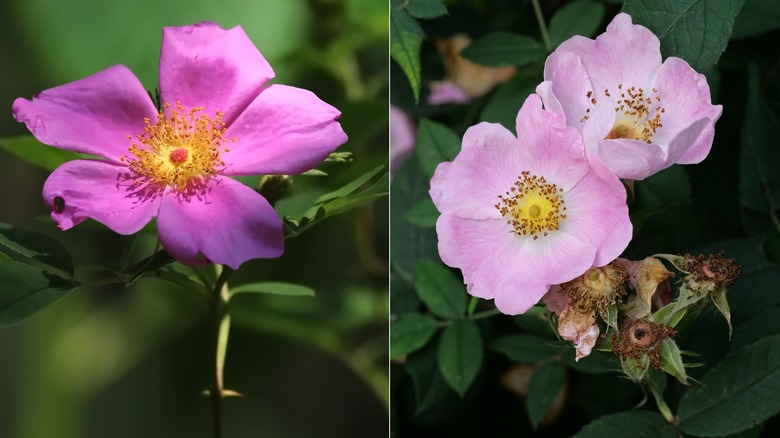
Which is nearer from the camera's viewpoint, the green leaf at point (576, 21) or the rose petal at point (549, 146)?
the rose petal at point (549, 146)

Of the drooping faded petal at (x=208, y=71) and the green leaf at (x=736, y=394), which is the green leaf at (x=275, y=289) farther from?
the green leaf at (x=736, y=394)

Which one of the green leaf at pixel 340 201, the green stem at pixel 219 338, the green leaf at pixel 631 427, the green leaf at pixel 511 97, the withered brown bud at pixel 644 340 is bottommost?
the green leaf at pixel 631 427

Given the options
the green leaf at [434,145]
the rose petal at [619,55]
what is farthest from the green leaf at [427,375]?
the rose petal at [619,55]

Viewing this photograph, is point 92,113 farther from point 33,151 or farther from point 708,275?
point 708,275

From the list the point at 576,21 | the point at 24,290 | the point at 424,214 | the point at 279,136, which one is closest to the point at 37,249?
the point at 24,290

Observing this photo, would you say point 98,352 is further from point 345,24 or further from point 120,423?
point 345,24

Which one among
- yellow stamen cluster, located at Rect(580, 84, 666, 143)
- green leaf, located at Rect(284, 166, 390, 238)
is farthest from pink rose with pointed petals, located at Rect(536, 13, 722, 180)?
green leaf, located at Rect(284, 166, 390, 238)

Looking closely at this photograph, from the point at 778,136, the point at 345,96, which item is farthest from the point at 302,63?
the point at 778,136

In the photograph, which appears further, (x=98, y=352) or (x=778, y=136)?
(x=778, y=136)
